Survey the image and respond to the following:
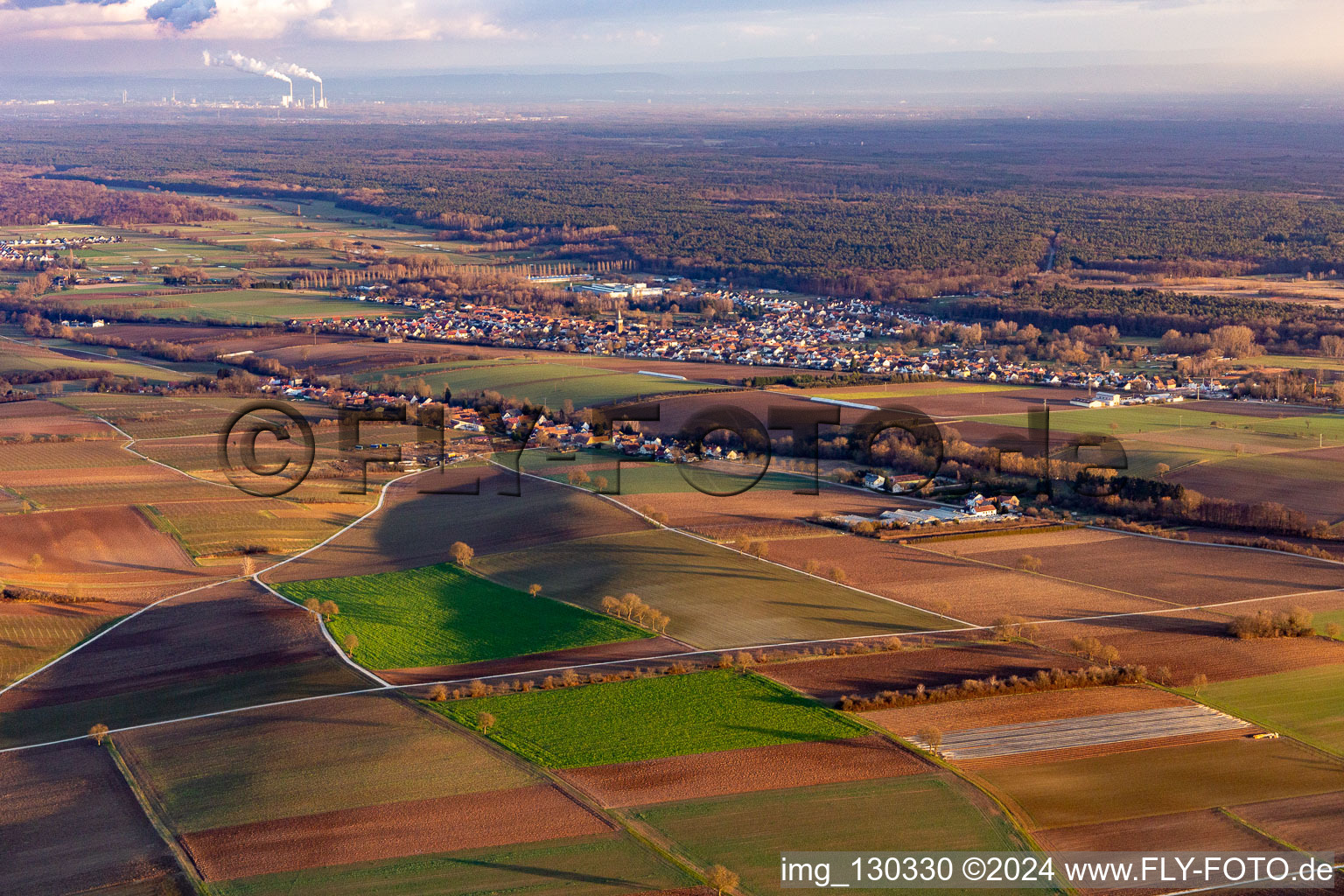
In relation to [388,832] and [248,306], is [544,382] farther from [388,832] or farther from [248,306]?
[388,832]

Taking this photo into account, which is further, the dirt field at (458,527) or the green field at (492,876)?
the dirt field at (458,527)

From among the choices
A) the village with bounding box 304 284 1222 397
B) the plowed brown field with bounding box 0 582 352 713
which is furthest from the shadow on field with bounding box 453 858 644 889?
the village with bounding box 304 284 1222 397

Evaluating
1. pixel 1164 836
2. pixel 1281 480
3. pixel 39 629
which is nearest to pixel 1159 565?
pixel 1281 480

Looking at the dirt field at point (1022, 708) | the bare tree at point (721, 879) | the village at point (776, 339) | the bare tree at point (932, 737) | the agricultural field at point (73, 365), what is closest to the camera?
the bare tree at point (721, 879)

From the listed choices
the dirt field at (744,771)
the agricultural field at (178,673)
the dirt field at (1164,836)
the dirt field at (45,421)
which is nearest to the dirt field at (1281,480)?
the dirt field at (1164,836)

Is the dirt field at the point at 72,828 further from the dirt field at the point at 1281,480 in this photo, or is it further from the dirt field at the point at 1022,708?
the dirt field at the point at 1281,480

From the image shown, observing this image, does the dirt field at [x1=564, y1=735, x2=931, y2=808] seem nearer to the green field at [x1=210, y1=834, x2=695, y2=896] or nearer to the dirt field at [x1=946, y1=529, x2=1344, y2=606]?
the green field at [x1=210, y1=834, x2=695, y2=896]
